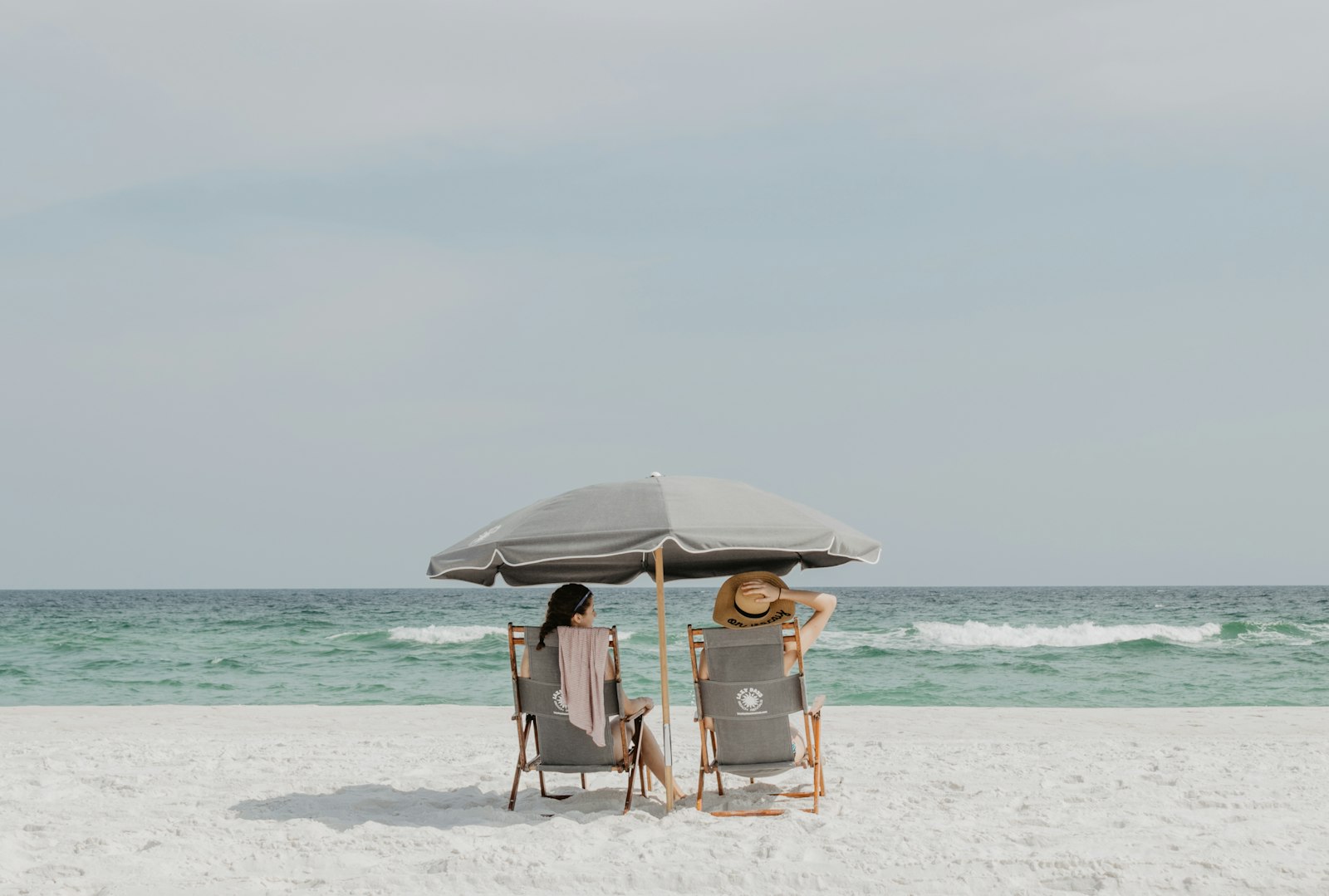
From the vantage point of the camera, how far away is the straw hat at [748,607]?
5.52 m

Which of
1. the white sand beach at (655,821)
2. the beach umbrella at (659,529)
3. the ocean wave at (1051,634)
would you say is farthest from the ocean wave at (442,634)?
the beach umbrella at (659,529)

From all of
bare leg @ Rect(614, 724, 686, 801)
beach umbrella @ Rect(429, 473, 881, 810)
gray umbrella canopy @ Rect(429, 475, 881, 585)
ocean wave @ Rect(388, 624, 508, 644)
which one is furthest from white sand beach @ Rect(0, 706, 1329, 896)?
ocean wave @ Rect(388, 624, 508, 644)

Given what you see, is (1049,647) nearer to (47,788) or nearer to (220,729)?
(220,729)

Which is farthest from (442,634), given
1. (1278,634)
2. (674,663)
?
(1278,634)

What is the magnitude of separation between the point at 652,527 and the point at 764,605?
41.6 inches

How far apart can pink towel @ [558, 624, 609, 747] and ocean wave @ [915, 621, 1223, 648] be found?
2015 centimetres

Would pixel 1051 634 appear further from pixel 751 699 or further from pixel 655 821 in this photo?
pixel 655 821

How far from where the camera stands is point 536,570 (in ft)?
20.8

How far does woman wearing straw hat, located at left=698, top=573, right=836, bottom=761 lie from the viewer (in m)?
5.42

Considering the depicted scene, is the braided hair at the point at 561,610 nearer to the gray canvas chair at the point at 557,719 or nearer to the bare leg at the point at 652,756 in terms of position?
the gray canvas chair at the point at 557,719

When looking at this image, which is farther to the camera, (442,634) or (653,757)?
(442,634)

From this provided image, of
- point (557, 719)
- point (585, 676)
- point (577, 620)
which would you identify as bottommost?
point (557, 719)

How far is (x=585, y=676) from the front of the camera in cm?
525

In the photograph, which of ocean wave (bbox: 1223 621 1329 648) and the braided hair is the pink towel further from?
ocean wave (bbox: 1223 621 1329 648)
